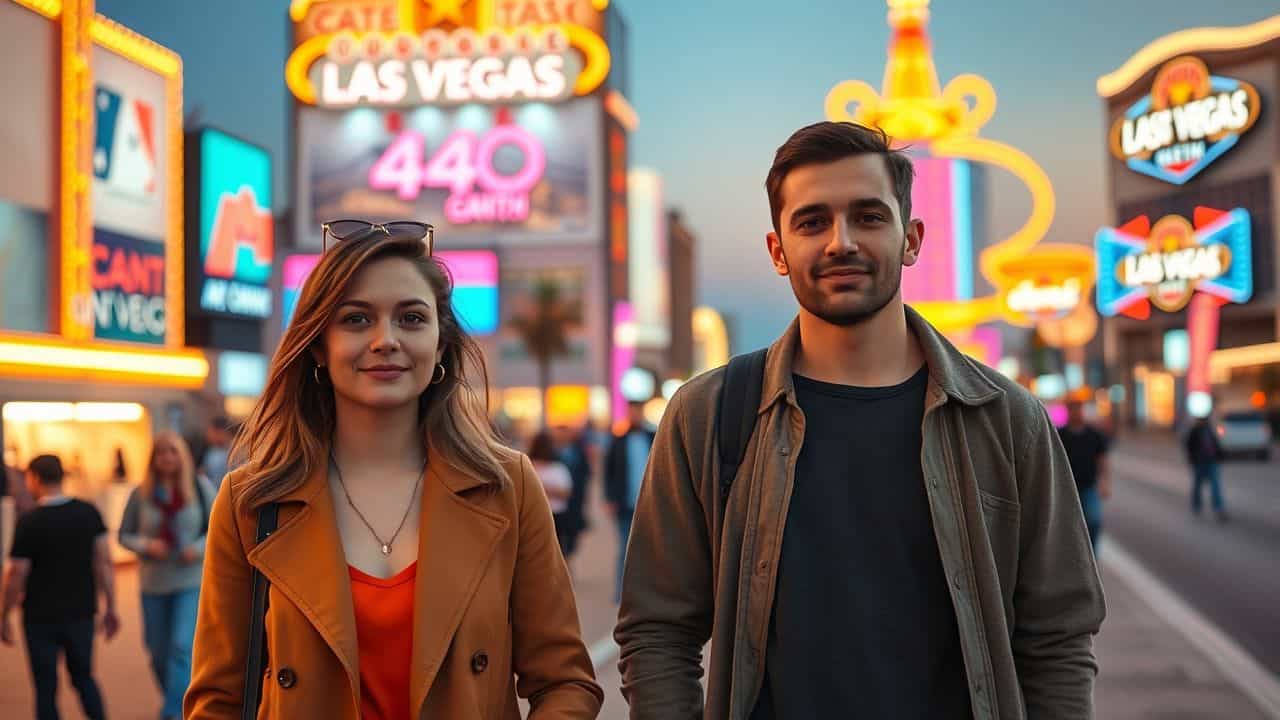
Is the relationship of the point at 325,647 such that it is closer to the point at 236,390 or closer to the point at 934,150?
the point at 236,390

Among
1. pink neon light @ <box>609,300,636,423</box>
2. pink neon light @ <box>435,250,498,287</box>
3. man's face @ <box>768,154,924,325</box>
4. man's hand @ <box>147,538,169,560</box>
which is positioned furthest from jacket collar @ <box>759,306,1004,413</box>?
pink neon light @ <box>609,300,636,423</box>

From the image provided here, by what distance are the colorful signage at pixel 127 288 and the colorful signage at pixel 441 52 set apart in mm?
39376

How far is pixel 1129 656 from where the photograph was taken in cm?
822

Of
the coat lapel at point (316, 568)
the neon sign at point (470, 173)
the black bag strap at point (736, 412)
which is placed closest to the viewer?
the coat lapel at point (316, 568)

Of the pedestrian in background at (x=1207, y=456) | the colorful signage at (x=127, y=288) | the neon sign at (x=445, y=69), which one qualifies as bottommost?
the pedestrian in background at (x=1207, y=456)

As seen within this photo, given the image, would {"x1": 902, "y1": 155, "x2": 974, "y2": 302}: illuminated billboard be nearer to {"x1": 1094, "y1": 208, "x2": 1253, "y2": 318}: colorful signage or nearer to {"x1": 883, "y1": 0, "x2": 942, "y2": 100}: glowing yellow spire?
{"x1": 883, "y1": 0, "x2": 942, "y2": 100}: glowing yellow spire

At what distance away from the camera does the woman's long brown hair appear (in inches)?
104

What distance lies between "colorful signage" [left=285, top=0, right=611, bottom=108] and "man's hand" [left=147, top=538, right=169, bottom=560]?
4839 centimetres

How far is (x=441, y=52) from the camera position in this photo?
55.4m

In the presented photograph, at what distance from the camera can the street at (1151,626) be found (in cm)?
706

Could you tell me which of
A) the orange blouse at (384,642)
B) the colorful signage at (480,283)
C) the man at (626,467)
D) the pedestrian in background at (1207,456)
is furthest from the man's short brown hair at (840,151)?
the colorful signage at (480,283)

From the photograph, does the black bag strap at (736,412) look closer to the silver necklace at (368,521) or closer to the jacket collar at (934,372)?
the jacket collar at (934,372)

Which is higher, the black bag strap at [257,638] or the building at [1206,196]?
the building at [1206,196]

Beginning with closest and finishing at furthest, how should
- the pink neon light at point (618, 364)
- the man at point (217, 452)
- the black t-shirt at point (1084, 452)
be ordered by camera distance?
the black t-shirt at point (1084, 452) → the man at point (217, 452) → the pink neon light at point (618, 364)
